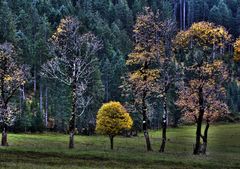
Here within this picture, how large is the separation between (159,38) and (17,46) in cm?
8537

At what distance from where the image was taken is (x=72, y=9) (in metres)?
176

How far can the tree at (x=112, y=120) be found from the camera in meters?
66.4

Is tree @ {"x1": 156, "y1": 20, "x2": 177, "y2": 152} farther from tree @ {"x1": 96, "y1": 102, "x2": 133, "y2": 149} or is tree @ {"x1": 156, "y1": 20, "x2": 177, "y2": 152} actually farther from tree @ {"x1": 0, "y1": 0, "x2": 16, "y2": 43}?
tree @ {"x1": 0, "y1": 0, "x2": 16, "y2": 43}

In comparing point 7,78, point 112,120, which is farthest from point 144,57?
point 112,120

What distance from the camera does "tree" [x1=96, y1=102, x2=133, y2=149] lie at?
66375 millimetres

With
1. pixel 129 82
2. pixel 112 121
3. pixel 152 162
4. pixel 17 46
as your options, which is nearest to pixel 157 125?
pixel 17 46

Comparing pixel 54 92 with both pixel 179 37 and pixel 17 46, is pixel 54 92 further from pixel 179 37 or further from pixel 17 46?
pixel 179 37

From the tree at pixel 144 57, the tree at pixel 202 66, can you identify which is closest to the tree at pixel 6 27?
the tree at pixel 144 57

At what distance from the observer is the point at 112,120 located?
219 ft

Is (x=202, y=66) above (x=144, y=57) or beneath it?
beneath

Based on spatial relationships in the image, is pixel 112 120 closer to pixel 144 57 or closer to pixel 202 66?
pixel 144 57

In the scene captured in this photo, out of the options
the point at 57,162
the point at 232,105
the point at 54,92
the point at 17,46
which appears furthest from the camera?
the point at 232,105

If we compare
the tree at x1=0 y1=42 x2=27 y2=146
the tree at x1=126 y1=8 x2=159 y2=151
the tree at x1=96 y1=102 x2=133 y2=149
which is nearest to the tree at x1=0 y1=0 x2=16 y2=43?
the tree at x1=96 y1=102 x2=133 y2=149

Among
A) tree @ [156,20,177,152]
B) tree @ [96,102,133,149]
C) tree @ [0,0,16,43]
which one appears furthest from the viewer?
tree @ [0,0,16,43]
